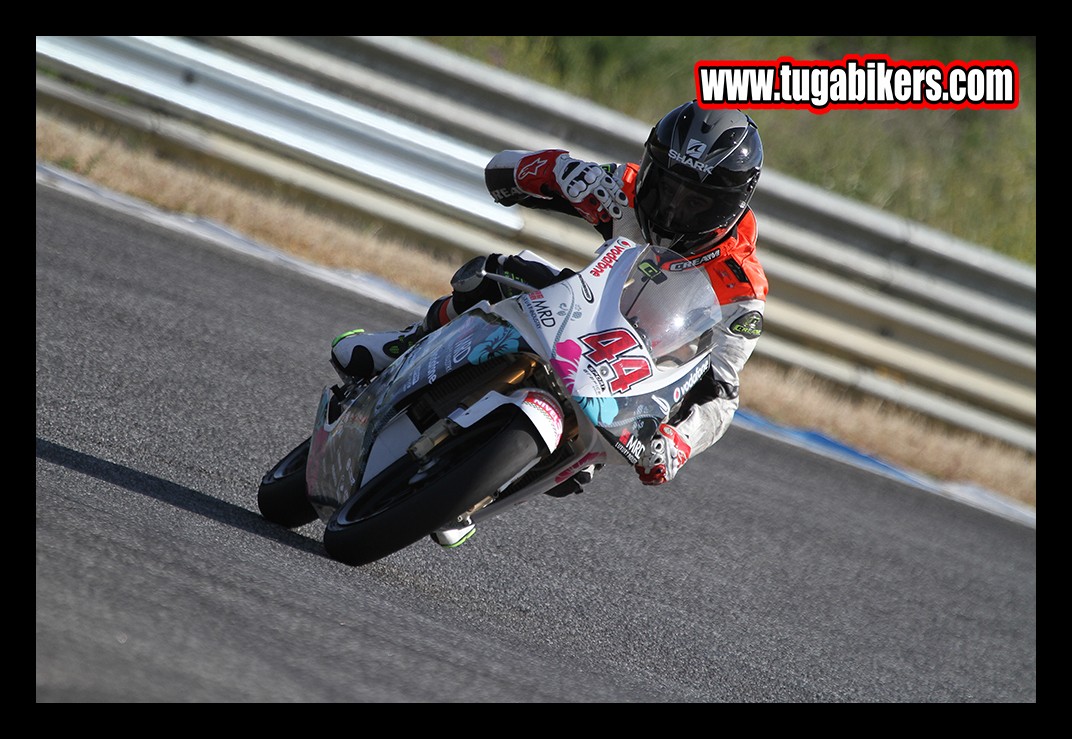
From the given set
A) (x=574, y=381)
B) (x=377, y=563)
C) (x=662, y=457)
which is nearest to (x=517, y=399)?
(x=574, y=381)

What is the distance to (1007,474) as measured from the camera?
9.03 meters

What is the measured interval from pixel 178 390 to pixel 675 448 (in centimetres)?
245

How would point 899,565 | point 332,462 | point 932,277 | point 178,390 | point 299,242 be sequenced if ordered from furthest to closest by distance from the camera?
point 932,277 < point 299,242 < point 899,565 < point 178,390 < point 332,462

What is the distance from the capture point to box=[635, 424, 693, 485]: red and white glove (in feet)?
12.5

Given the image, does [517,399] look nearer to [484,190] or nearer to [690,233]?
[690,233]

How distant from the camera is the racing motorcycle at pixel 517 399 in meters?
3.59

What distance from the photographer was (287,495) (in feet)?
14.2

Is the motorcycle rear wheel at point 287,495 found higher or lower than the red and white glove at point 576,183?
lower

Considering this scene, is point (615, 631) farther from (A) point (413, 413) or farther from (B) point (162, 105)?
(B) point (162, 105)

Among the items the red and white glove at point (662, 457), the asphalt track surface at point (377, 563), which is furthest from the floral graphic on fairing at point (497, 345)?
the asphalt track surface at point (377, 563)

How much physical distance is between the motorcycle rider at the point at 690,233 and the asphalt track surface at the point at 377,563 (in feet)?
2.17

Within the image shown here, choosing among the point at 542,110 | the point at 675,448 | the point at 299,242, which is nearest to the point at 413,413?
the point at 675,448

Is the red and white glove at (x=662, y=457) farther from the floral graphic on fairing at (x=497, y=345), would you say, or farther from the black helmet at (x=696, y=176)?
the black helmet at (x=696, y=176)

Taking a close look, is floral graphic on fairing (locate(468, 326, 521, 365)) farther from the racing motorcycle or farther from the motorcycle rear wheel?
the motorcycle rear wheel
